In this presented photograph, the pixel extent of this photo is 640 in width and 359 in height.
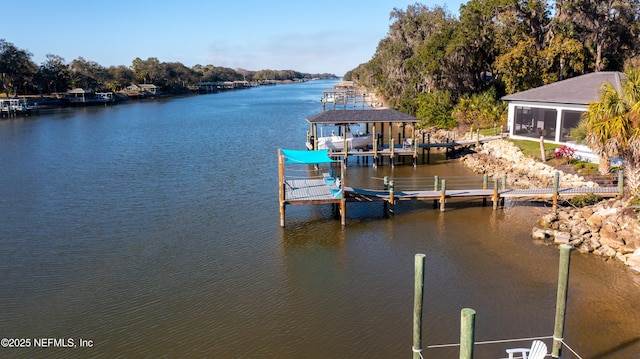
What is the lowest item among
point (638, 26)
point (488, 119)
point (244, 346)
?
point (244, 346)

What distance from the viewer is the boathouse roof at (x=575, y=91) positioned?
2687cm

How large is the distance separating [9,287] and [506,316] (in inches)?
581

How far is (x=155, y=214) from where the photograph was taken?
21.6 metres

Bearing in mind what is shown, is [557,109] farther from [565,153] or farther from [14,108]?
[14,108]

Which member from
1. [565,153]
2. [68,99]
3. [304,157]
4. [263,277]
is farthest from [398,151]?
[68,99]

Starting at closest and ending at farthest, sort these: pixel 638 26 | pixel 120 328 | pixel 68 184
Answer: pixel 120 328 → pixel 68 184 → pixel 638 26

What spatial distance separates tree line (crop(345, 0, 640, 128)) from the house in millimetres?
5897

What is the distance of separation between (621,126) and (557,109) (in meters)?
12.9

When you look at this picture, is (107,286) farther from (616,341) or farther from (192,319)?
(616,341)

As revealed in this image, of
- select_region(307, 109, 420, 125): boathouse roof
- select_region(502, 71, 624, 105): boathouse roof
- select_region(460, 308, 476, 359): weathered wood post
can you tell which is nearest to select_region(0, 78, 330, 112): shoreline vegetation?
select_region(307, 109, 420, 125): boathouse roof

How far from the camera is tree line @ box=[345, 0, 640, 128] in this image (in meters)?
36.4

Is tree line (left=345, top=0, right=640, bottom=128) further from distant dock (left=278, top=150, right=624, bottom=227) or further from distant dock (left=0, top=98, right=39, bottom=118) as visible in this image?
distant dock (left=0, top=98, right=39, bottom=118)

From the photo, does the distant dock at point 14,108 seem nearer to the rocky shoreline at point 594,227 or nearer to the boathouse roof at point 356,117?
the boathouse roof at point 356,117

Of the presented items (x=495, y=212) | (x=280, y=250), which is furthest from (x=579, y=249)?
(x=280, y=250)
